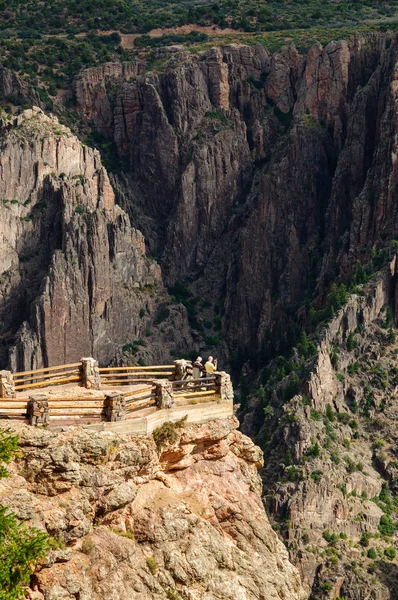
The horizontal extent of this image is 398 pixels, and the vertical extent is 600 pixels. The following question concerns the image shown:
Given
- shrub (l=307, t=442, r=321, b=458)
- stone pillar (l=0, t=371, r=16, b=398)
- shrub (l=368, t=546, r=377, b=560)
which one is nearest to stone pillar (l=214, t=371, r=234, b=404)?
stone pillar (l=0, t=371, r=16, b=398)

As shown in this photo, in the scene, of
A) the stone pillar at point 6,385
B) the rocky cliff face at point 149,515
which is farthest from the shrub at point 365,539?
the stone pillar at point 6,385

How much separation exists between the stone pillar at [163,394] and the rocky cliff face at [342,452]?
9924cm

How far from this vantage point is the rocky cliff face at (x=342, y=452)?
567 ft

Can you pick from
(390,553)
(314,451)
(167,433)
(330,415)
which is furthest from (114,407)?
(330,415)

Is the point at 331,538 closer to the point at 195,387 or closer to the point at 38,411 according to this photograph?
the point at 195,387

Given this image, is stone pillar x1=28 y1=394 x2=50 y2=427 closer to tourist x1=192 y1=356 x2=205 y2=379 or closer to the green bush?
tourist x1=192 y1=356 x2=205 y2=379

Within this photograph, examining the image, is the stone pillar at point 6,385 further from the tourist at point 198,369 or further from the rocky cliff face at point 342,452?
the rocky cliff face at point 342,452

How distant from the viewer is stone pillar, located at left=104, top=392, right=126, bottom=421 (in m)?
67.1

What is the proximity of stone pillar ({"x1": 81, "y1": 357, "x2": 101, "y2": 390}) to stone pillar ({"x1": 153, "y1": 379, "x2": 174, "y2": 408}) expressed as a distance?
16.3ft

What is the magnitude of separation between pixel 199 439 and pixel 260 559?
4.69 m

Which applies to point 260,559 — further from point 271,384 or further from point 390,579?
point 271,384

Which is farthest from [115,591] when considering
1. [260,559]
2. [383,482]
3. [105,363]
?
[105,363]

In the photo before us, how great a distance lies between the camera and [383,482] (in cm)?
18462

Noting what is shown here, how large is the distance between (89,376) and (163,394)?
5.49m
